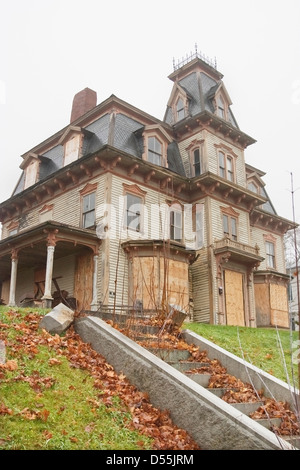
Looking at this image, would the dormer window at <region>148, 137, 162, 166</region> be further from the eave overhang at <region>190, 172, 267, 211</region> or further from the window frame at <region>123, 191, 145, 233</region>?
the window frame at <region>123, 191, 145, 233</region>

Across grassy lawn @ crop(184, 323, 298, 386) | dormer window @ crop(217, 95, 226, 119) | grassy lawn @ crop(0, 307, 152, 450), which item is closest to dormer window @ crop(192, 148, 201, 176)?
dormer window @ crop(217, 95, 226, 119)

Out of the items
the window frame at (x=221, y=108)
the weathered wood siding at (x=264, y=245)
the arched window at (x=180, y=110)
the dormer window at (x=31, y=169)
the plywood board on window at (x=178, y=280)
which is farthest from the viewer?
the weathered wood siding at (x=264, y=245)

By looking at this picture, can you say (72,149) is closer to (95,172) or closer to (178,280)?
(95,172)

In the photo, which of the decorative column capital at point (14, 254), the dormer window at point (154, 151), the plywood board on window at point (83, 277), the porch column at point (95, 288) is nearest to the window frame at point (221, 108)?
the dormer window at point (154, 151)

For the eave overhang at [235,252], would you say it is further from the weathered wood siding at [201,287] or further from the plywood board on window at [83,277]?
the plywood board on window at [83,277]

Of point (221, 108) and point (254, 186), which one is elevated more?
point (221, 108)

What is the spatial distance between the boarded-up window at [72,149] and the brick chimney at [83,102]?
472 centimetres

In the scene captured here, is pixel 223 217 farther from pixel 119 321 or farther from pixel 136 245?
pixel 119 321

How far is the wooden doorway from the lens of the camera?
2150cm

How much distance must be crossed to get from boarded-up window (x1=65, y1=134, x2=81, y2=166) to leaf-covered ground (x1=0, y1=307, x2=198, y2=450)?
15.5m

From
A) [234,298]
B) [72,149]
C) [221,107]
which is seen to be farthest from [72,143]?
[234,298]

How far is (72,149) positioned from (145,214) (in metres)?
5.31

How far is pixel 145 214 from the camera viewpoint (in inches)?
826

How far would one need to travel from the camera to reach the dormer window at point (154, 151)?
2231 cm
